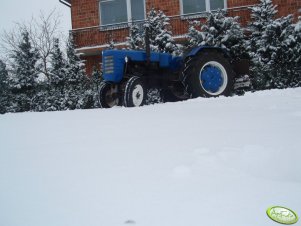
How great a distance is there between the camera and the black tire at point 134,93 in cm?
530

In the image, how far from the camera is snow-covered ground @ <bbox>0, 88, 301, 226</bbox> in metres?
1.35

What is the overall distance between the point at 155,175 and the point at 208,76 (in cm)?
461

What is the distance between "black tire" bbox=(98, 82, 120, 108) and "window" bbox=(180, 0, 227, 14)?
7.16m

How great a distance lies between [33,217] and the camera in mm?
1352

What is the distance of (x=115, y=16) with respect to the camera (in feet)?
42.3

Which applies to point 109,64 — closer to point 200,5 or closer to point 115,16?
point 200,5

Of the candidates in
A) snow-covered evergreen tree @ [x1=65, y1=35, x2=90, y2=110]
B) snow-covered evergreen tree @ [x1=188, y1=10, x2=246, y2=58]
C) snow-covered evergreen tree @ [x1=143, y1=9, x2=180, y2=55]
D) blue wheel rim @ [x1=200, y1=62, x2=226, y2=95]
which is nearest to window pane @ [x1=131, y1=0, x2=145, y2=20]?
snow-covered evergreen tree @ [x1=143, y1=9, x2=180, y2=55]

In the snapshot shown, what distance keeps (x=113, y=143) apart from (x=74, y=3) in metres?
12.1

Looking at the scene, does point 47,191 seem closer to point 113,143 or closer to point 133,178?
point 133,178

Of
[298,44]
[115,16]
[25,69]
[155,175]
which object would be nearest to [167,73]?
[298,44]

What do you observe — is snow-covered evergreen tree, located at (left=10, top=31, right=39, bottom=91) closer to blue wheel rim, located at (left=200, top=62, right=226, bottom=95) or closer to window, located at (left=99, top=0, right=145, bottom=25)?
window, located at (left=99, top=0, right=145, bottom=25)

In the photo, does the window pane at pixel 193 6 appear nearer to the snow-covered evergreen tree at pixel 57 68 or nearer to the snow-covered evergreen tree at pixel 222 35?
the snow-covered evergreen tree at pixel 222 35

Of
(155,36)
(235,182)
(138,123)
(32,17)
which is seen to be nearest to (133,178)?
(235,182)

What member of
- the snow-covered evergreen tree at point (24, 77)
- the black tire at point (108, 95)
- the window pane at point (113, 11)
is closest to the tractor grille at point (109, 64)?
the black tire at point (108, 95)
